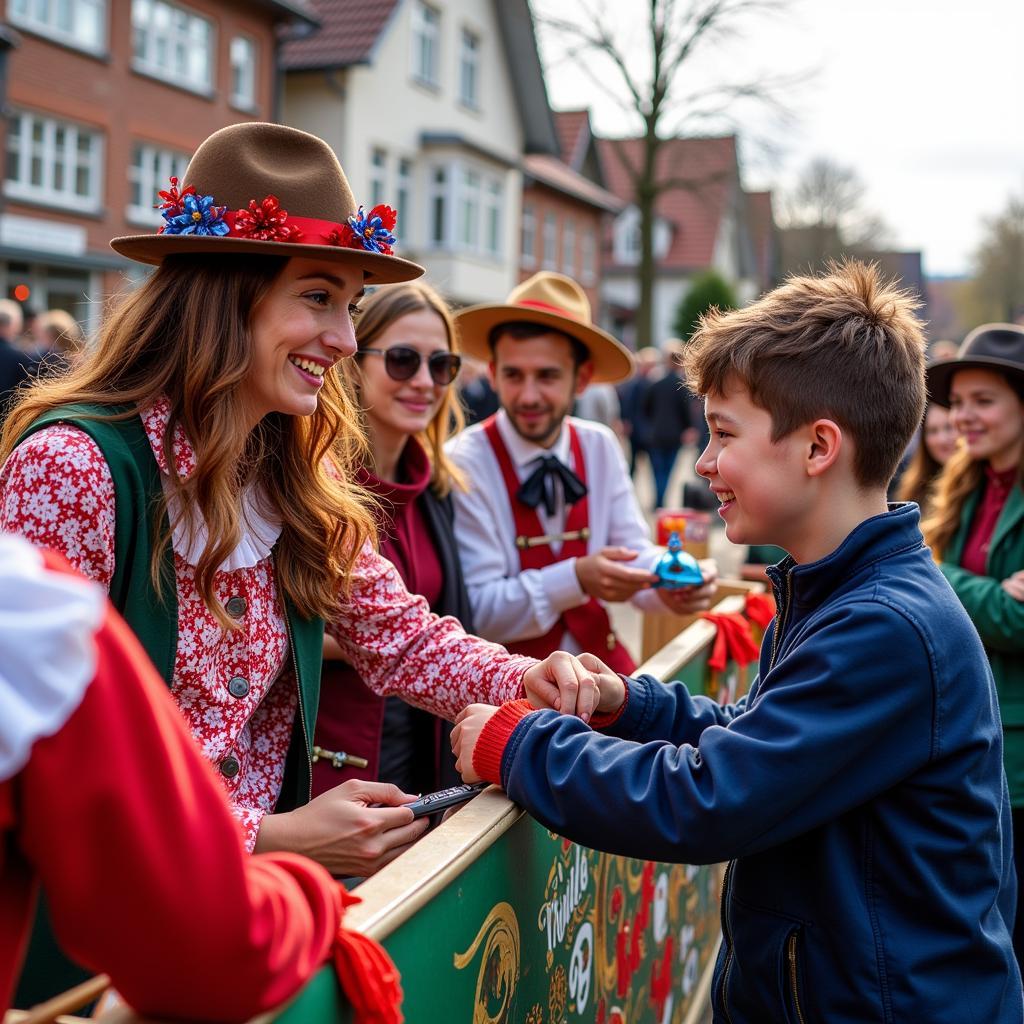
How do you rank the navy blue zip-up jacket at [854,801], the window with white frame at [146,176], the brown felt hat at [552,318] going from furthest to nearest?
the window with white frame at [146,176] < the brown felt hat at [552,318] < the navy blue zip-up jacket at [854,801]

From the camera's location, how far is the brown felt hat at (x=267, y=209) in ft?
7.41

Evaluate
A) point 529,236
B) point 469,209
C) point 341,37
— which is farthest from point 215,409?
point 529,236

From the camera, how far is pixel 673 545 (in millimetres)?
4070

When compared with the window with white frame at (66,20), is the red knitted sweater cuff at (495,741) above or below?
below

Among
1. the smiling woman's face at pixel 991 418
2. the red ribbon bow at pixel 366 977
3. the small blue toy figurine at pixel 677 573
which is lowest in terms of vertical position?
the red ribbon bow at pixel 366 977

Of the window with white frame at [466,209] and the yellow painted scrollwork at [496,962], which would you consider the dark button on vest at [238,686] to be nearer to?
the yellow painted scrollwork at [496,962]

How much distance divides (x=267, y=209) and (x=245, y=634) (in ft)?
2.65

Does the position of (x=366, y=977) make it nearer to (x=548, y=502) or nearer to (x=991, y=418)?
(x=548, y=502)

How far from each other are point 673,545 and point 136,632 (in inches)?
91.7

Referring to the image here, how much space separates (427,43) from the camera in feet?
88.6

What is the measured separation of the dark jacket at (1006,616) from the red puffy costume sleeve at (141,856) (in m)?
2.70

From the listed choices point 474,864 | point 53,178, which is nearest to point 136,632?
point 474,864

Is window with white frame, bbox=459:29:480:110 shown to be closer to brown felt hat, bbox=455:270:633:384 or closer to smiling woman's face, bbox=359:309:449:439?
brown felt hat, bbox=455:270:633:384

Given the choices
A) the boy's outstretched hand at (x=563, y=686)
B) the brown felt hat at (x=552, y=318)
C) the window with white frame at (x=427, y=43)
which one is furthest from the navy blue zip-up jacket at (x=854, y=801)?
the window with white frame at (x=427, y=43)
